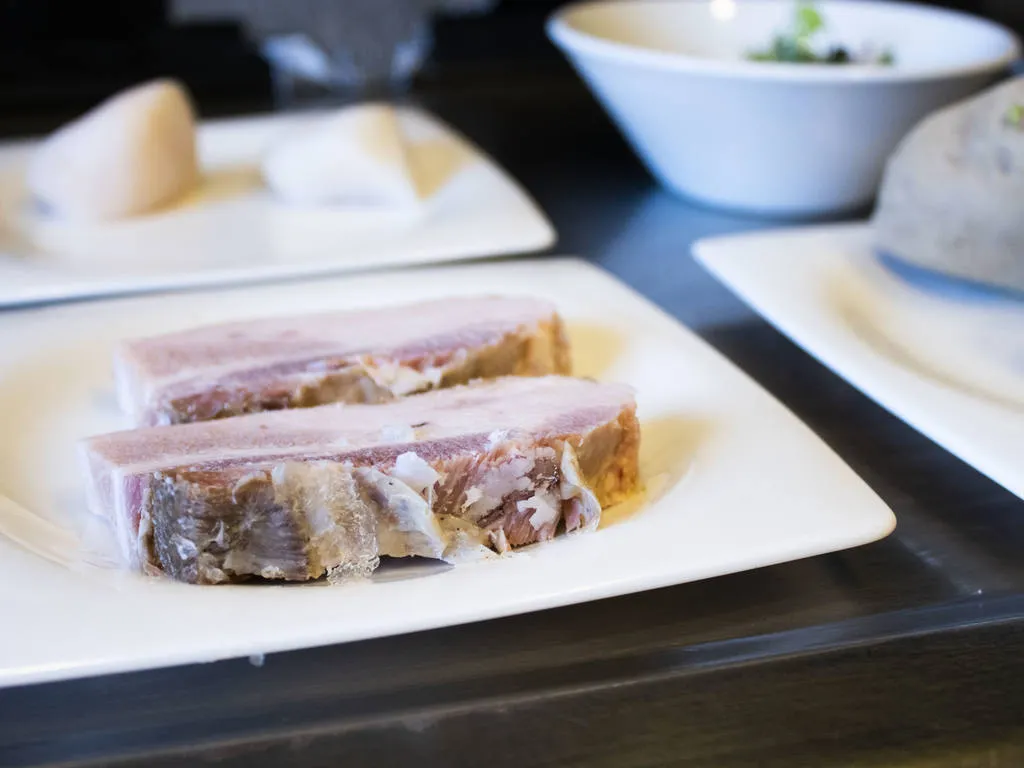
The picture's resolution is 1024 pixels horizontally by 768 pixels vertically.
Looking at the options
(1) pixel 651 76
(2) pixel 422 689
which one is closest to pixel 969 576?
(2) pixel 422 689

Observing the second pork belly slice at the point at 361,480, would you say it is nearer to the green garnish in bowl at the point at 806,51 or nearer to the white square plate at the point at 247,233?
the white square plate at the point at 247,233

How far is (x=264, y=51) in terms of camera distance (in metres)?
2.22

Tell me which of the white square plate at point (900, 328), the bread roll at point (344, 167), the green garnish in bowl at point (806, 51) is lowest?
the white square plate at point (900, 328)

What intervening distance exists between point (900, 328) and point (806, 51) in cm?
55

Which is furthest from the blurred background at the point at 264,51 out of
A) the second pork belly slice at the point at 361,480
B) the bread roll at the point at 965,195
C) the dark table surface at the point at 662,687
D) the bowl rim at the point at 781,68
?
the dark table surface at the point at 662,687

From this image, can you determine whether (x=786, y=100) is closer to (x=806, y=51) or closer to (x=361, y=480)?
(x=806, y=51)

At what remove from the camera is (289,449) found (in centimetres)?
72

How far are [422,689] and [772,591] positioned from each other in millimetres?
236

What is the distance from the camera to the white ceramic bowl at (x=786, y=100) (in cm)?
124

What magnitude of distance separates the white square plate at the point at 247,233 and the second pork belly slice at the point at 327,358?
0.21m

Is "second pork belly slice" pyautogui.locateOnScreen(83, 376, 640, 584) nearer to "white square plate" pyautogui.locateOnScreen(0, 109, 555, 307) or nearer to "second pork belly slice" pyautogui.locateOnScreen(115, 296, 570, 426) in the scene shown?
"second pork belly slice" pyautogui.locateOnScreen(115, 296, 570, 426)

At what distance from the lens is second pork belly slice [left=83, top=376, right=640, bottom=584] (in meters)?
0.65

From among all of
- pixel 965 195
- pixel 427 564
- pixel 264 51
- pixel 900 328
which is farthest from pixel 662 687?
pixel 264 51

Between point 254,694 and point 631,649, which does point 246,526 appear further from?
point 631,649
